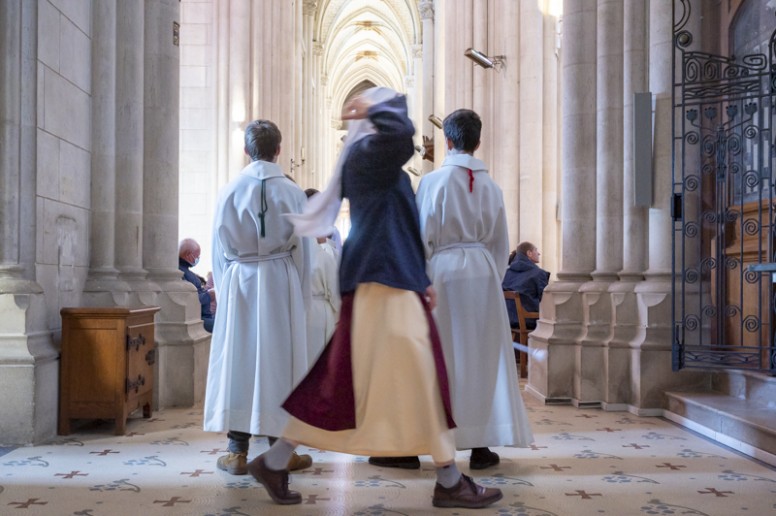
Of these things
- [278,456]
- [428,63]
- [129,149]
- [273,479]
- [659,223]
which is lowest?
[273,479]

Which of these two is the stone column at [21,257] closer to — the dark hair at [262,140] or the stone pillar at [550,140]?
the dark hair at [262,140]

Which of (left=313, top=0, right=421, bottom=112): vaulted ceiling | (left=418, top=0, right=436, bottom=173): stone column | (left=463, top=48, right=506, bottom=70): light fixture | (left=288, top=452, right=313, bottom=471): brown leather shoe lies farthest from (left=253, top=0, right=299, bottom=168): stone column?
(left=313, top=0, right=421, bottom=112): vaulted ceiling

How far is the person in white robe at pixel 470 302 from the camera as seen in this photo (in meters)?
4.58

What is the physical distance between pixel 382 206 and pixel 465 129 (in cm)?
118

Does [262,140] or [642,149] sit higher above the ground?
[642,149]

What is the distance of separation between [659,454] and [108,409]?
342cm

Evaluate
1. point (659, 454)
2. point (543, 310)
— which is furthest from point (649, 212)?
point (659, 454)

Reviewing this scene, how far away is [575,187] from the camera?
7.41 meters

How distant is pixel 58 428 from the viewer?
5.60 metres

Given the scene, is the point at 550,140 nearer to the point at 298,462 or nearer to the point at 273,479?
the point at 298,462

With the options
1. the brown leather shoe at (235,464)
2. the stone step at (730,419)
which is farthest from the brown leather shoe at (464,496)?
the stone step at (730,419)

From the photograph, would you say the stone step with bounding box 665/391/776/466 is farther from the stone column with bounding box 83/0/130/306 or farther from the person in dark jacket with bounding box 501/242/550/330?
the stone column with bounding box 83/0/130/306

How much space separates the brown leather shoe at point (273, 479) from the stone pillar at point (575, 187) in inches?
148

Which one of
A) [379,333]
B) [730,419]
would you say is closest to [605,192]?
[730,419]
